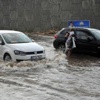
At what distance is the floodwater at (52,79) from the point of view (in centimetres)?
918

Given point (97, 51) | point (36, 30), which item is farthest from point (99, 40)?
point (36, 30)

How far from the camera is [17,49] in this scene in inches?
577

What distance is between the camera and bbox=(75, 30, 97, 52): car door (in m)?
18.0

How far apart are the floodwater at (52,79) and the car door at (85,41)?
1122mm

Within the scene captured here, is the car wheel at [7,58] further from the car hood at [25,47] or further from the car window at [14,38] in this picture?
the car window at [14,38]

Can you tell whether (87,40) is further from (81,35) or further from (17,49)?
(17,49)

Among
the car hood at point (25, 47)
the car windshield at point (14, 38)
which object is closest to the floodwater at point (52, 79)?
the car hood at point (25, 47)

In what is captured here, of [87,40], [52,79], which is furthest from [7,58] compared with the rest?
[87,40]

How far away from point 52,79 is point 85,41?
7259 mm

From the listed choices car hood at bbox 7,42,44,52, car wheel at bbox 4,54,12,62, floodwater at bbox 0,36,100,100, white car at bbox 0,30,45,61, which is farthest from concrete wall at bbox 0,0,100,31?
car wheel at bbox 4,54,12,62

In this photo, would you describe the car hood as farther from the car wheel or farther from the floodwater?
the floodwater

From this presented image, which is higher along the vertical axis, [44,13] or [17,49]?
[44,13]

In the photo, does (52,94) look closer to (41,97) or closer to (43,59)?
(41,97)

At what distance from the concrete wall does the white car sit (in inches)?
777
